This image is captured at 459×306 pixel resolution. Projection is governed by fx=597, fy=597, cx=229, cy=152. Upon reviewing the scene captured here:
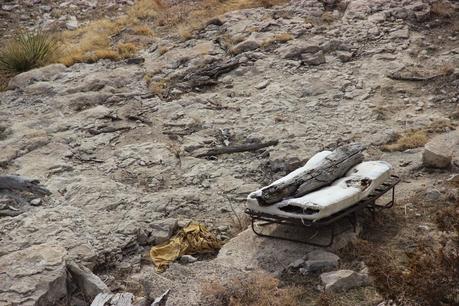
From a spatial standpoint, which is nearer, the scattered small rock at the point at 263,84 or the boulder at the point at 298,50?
the scattered small rock at the point at 263,84

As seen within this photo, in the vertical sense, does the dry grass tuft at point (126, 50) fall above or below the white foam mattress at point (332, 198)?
below

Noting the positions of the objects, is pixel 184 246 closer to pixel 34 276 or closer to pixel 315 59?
pixel 34 276

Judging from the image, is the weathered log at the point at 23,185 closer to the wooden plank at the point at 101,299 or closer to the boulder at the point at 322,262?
the wooden plank at the point at 101,299

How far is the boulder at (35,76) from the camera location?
1155 cm

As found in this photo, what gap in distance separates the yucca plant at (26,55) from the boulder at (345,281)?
9.28 m

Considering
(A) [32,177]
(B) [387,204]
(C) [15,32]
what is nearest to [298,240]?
(B) [387,204]

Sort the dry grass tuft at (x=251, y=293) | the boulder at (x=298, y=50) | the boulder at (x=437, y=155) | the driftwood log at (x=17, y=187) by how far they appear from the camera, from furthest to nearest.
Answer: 1. the boulder at (x=298, y=50)
2. the driftwood log at (x=17, y=187)
3. the boulder at (x=437, y=155)
4. the dry grass tuft at (x=251, y=293)

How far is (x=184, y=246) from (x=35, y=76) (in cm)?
696

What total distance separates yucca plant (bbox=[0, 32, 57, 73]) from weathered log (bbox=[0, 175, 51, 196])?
538cm

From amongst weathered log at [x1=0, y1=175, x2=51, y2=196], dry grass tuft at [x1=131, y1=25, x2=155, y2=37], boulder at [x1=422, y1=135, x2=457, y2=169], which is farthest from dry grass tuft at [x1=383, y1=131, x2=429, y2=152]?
dry grass tuft at [x1=131, y1=25, x2=155, y2=37]

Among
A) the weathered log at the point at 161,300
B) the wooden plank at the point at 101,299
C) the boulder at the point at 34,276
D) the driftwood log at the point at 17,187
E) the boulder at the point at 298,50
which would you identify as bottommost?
the driftwood log at the point at 17,187

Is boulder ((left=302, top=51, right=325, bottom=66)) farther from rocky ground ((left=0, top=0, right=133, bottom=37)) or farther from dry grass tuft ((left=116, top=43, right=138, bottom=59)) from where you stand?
rocky ground ((left=0, top=0, right=133, bottom=37))

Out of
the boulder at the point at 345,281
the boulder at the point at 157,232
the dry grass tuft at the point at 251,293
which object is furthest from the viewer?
the boulder at the point at 157,232

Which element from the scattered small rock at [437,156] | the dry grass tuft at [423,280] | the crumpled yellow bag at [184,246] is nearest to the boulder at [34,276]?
the crumpled yellow bag at [184,246]
